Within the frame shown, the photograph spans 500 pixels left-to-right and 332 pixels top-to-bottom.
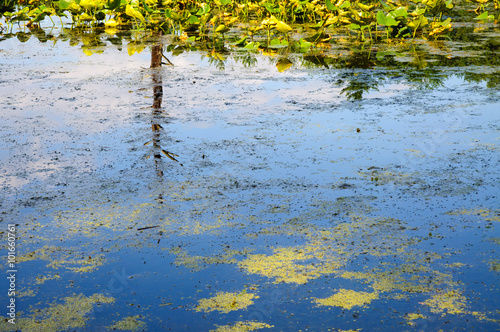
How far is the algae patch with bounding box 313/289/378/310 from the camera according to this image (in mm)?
1862

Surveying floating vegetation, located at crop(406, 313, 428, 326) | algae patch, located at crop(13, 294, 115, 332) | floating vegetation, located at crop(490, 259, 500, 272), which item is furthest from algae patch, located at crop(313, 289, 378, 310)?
algae patch, located at crop(13, 294, 115, 332)

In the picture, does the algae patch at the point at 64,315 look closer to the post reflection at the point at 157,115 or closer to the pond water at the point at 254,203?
the pond water at the point at 254,203

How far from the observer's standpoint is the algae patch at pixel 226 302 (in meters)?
1.86

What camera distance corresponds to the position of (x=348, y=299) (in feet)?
6.19

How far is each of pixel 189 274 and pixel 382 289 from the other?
0.66m

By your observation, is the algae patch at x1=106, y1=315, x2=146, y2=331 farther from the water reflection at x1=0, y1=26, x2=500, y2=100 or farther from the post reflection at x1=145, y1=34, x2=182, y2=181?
the water reflection at x1=0, y1=26, x2=500, y2=100

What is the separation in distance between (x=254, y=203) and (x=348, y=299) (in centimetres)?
82

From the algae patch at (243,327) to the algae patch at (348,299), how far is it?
0.21 meters

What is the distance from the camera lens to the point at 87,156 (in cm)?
315

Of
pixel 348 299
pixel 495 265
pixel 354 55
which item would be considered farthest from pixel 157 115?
pixel 354 55

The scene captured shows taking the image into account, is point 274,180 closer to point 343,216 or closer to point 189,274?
point 343,216

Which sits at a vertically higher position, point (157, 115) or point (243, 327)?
point (157, 115)

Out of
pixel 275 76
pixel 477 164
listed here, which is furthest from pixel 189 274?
pixel 275 76

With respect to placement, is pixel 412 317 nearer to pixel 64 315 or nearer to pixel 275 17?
pixel 64 315
